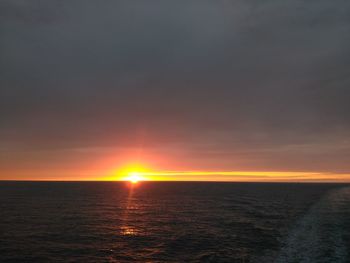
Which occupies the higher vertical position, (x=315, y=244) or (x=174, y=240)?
(x=315, y=244)

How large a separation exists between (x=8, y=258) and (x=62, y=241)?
28.0 feet

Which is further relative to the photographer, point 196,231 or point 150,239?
point 196,231

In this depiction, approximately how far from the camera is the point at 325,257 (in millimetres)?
32812

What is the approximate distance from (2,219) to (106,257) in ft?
114

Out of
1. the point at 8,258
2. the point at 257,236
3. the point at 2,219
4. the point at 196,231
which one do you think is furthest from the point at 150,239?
the point at 2,219

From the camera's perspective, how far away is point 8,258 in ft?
111

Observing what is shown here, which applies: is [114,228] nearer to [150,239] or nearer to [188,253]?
[150,239]

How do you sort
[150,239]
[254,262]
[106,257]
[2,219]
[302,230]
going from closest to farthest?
[254,262] < [106,257] < [150,239] < [302,230] < [2,219]

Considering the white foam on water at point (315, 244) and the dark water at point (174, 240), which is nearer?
the white foam on water at point (315, 244)

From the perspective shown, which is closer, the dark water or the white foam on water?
the white foam on water

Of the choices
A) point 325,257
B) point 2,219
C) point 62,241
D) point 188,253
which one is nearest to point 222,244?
point 188,253

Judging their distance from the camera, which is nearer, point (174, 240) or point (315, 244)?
point (315, 244)

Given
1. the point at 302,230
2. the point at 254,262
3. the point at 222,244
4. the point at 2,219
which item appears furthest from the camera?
the point at 2,219

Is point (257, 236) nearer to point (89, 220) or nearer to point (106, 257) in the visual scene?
point (106, 257)
